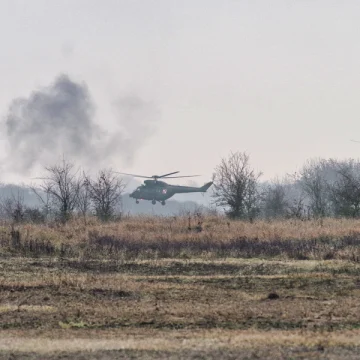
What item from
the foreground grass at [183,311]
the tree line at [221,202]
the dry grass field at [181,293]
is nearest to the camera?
the foreground grass at [183,311]

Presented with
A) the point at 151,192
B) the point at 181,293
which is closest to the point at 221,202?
the point at 151,192

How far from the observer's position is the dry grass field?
10.9 metres

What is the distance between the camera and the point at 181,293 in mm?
16984

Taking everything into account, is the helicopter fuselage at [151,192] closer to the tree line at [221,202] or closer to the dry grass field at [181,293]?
the tree line at [221,202]

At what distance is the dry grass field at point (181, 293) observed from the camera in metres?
10.9

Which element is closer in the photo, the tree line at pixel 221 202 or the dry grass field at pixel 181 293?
the dry grass field at pixel 181 293

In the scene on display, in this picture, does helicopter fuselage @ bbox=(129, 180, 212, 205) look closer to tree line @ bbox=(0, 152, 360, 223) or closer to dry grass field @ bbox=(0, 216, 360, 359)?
tree line @ bbox=(0, 152, 360, 223)

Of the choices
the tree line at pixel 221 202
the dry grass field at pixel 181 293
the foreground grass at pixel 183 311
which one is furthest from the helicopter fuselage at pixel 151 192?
the foreground grass at pixel 183 311

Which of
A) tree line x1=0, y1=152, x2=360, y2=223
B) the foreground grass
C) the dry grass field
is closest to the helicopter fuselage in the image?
tree line x1=0, y1=152, x2=360, y2=223

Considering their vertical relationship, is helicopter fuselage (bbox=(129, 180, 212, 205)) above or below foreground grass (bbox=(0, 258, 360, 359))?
above

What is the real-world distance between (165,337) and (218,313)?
97.4 inches

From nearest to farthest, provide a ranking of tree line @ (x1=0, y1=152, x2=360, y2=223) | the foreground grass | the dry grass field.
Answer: the foreground grass < the dry grass field < tree line @ (x1=0, y1=152, x2=360, y2=223)

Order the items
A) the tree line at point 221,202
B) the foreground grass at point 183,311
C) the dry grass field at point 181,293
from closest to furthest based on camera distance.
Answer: the foreground grass at point 183,311
the dry grass field at point 181,293
the tree line at point 221,202

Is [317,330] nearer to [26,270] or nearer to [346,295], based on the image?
[346,295]
